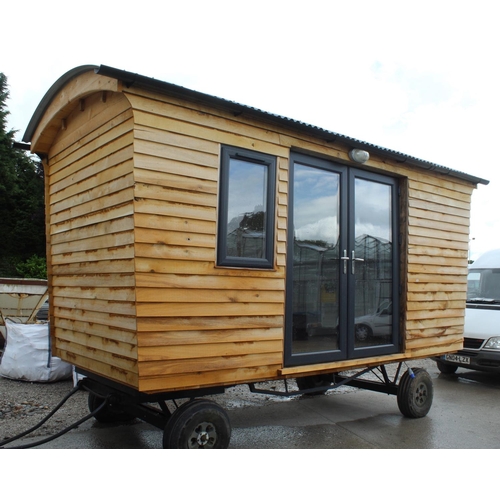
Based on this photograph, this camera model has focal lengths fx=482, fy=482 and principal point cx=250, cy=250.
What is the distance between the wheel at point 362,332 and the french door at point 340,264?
1 cm

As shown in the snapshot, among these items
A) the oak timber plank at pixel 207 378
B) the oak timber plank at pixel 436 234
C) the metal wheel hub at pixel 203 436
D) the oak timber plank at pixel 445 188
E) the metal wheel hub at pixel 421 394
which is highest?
the oak timber plank at pixel 445 188

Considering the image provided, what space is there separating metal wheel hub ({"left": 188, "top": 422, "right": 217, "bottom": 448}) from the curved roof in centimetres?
259

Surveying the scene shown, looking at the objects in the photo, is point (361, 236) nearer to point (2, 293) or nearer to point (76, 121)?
point (76, 121)

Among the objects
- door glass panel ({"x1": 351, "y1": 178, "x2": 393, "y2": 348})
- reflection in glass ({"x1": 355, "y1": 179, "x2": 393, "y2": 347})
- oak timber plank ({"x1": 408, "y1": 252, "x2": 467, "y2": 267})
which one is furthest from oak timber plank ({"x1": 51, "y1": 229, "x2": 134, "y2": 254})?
oak timber plank ({"x1": 408, "y1": 252, "x2": 467, "y2": 267})

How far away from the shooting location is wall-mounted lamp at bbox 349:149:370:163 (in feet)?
16.6

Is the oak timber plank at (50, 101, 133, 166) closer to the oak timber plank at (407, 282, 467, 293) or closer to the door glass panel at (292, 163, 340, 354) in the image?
the door glass panel at (292, 163, 340, 354)

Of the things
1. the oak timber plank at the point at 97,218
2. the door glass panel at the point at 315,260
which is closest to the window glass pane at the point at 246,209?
the door glass panel at the point at 315,260

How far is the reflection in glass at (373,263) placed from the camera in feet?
17.4

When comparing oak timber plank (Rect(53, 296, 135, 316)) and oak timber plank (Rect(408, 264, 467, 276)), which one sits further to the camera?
oak timber plank (Rect(408, 264, 467, 276))

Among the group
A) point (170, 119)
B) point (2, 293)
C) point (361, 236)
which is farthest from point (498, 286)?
point (2, 293)

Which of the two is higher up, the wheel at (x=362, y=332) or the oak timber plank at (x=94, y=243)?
the oak timber plank at (x=94, y=243)

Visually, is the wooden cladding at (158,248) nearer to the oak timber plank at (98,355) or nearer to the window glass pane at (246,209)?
the oak timber plank at (98,355)

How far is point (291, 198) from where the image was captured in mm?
4609

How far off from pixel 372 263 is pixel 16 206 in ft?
92.3
